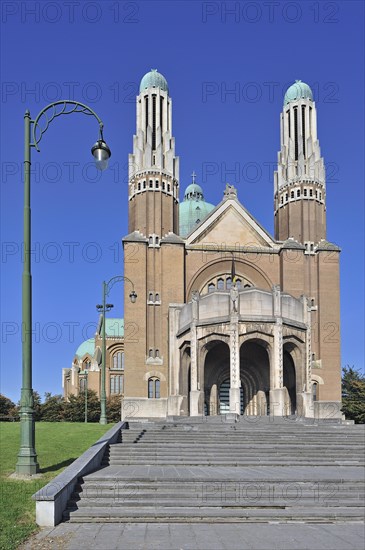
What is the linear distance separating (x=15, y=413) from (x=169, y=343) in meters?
22.6

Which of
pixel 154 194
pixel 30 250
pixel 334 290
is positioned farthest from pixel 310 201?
pixel 30 250

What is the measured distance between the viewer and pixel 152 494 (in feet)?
41.3

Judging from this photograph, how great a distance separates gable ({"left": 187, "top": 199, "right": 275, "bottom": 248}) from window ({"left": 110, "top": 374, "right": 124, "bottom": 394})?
33.8 metres

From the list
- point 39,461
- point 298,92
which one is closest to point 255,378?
point 298,92

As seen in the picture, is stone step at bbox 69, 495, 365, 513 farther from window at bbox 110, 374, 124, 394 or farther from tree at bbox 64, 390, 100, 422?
window at bbox 110, 374, 124, 394

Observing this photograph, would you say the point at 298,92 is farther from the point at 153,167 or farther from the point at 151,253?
the point at 151,253

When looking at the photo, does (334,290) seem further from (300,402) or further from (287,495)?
(287,495)

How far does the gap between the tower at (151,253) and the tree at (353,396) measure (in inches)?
629

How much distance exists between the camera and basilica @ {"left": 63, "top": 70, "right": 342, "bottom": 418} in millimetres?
40531

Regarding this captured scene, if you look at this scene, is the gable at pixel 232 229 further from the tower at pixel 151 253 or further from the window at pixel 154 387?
the window at pixel 154 387

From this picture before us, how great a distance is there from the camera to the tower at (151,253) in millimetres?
45406

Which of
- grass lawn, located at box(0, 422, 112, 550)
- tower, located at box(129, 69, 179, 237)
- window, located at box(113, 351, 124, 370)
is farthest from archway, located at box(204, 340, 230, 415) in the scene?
window, located at box(113, 351, 124, 370)

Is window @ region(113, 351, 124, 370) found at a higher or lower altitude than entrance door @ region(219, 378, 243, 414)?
higher

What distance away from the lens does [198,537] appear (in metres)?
9.98
